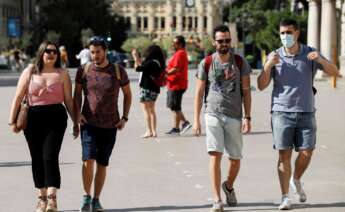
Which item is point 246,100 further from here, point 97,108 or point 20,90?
point 20,90

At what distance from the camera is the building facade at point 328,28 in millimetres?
46125

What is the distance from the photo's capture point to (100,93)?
9562 millimetres

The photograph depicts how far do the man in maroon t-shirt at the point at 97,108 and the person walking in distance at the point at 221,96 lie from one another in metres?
0.81

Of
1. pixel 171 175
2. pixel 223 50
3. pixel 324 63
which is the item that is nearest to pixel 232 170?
pixel 223 50

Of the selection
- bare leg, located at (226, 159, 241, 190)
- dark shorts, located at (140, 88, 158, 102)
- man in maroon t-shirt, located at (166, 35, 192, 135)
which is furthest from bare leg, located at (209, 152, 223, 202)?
man in maroon t-shirt, located at (166, 35, 192, 135)

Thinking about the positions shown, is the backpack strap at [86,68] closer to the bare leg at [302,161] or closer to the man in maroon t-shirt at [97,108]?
the man in maroon t-shirt at [97,108]

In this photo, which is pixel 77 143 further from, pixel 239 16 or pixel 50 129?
pixel 239 16

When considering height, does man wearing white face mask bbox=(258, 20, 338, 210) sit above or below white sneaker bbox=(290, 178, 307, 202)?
above

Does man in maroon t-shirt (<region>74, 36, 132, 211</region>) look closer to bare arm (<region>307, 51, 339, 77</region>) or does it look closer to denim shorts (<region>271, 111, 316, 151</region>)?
denim shorts (<region>271, 111, 316, 151</region>)

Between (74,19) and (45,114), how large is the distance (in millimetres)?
95007

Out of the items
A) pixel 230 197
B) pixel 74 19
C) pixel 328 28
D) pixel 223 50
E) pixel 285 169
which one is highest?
pixel 223 50

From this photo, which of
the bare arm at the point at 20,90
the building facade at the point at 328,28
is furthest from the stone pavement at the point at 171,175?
the building facade at the point at 328,28

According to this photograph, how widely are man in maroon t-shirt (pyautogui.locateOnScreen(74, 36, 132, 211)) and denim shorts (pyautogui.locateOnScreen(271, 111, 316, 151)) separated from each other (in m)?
1.54

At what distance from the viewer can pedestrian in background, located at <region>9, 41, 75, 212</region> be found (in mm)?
9430
